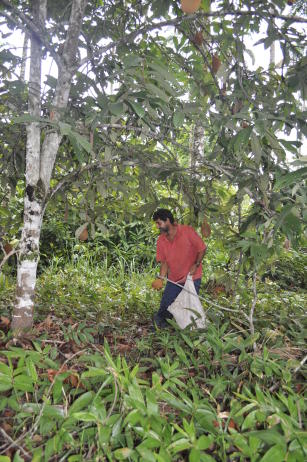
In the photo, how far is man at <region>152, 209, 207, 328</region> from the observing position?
8.38ft

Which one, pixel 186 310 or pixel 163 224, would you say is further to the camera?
pixel 163 224

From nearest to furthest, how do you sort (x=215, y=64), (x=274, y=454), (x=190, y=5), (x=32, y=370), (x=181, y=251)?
1. (x=274, y=454)
2. (x=32, y=370)
3. (x=190, y=5)
4. (x=215, y=64)
5. (x=181, y=251)

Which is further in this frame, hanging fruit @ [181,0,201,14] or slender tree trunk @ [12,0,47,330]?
slender tree trunk @ [12,0,47,330]

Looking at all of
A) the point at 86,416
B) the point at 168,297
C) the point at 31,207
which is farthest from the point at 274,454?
the point at 168,297

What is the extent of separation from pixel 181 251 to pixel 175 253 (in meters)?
0.05

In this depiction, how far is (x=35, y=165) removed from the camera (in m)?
1.85

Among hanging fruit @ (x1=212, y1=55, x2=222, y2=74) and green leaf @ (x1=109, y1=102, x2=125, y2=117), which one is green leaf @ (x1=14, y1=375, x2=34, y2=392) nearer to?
green leaf @ (x1=109, y1=102, x2=125, y2=117)

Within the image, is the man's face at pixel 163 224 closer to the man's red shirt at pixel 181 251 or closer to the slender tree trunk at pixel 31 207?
the man's red shirt at pixel 181 251

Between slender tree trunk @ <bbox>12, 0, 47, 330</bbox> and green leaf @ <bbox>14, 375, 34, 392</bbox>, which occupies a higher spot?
slender tree trunk @ <bbox>12, 0, 47, 330</bbox>

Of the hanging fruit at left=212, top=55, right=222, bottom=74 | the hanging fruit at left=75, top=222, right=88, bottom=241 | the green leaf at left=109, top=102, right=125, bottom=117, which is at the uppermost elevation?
the hanging fruit at left=212, top=55, right=222, bottom=74

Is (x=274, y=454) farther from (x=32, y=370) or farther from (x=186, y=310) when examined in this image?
(x=186, y=310)

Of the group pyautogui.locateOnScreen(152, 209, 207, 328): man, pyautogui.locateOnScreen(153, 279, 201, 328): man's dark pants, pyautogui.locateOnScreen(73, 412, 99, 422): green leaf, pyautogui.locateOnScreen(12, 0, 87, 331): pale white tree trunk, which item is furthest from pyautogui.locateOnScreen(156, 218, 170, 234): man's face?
pyautogui.locateOnScreen(73, 412, 99, 422): green leaf

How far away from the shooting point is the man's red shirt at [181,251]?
2.55m

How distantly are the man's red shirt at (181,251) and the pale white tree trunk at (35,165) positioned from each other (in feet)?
3.39
